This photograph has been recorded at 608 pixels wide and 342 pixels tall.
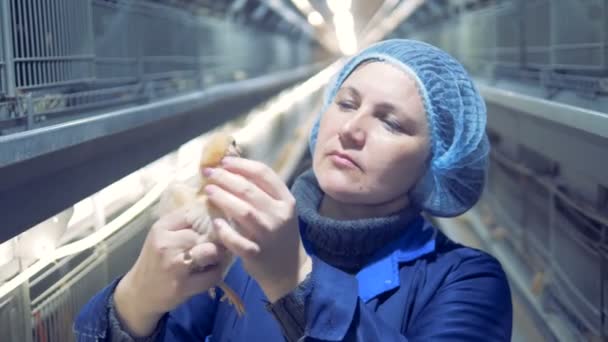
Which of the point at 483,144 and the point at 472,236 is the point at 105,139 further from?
the point at 472,236

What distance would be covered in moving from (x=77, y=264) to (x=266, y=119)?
484 cm

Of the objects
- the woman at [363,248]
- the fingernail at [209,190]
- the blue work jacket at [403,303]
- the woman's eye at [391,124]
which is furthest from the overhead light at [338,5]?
the fingernail at [209,190]

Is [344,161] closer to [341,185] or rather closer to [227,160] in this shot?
[341,185]

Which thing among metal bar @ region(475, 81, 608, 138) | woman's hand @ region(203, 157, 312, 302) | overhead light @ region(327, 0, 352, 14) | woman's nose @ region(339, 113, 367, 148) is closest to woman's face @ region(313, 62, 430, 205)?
woman's nose @ region(339, 113, 367, 148)

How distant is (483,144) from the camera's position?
5.44 feet

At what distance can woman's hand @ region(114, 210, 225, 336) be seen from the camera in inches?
44.2

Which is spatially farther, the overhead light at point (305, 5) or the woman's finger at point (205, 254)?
the overhead light at point (305, 5)

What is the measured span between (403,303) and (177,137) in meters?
2.19

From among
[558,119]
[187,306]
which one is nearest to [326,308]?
[187,306]

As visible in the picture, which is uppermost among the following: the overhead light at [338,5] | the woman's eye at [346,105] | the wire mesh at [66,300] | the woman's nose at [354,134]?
the overhead light at [338,5]

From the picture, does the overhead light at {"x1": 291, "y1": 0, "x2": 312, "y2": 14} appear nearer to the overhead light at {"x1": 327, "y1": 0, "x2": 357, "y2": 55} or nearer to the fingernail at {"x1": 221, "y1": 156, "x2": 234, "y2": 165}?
the overhead light at {"x1": 327, "y1": 0, "x2": 357, "y2": 55}

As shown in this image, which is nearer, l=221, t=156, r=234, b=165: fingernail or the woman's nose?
l=221, t=156, r=234, b=165: fingernail

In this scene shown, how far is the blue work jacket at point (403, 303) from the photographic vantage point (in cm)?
131

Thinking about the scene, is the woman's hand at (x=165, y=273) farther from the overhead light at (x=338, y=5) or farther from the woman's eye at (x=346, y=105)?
the overhead light at (x=338, y=5)
